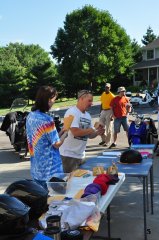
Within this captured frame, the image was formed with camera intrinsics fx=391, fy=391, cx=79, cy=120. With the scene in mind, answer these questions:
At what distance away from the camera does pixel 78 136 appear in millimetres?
5180

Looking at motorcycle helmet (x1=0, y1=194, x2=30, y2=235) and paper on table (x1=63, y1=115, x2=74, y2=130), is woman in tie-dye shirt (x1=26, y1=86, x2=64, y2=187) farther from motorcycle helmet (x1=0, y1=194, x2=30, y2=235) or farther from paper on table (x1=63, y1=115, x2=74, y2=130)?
motorcycle helmet (x1=0, y1=194, x2=30, y2=235)

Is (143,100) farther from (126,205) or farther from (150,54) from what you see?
(150,54)

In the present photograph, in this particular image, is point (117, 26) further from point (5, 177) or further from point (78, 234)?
point (78, 234)

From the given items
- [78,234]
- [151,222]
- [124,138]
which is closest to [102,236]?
[151,222]

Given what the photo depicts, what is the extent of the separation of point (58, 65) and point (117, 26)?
9.03 m

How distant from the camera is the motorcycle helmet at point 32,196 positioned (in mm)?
2494

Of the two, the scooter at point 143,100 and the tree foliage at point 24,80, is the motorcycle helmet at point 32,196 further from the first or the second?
the tree foliage at point 24,80

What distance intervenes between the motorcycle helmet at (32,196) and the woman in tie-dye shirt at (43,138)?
1.45 meters

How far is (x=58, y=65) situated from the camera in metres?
49.2

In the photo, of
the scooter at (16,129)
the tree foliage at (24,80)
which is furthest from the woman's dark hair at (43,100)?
the tree foliage at (24,80)

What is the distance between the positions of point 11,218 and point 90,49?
46168 mm

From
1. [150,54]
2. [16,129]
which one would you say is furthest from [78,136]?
[150,54]

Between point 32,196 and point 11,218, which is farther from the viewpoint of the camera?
point 32,196

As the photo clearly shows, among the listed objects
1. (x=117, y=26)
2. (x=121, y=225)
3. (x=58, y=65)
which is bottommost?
(x=121, y=225)
